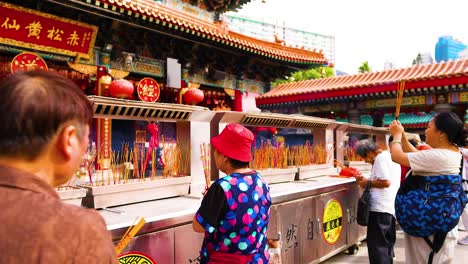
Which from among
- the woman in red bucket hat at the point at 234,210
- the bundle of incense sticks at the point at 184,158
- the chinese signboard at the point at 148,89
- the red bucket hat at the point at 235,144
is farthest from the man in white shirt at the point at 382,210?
the chinese signboard at the point at 148,89

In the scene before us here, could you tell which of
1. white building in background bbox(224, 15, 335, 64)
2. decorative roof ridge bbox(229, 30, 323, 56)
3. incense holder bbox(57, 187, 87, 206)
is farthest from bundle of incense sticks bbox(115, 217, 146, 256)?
white building in background bbox(224, 15, 335, 64)

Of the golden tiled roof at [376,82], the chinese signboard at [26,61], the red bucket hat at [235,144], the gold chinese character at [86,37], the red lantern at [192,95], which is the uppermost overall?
the gold chinese character at [86,37]

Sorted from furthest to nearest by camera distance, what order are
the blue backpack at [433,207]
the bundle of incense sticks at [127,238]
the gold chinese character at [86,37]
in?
the gold chinese character at [86,37]
the blue backpack at [433,207]
the bundle of incense sticks at [127,238]

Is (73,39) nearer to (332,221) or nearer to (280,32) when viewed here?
(332,221)

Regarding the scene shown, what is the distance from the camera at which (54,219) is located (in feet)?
2.61

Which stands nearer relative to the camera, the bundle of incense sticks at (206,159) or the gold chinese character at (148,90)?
the bundle of incense sticks at (206,159)

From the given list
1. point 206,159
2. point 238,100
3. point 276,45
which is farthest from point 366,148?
point 238,100

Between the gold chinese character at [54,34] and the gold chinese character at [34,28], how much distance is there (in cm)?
18

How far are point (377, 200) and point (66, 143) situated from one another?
3.74 m

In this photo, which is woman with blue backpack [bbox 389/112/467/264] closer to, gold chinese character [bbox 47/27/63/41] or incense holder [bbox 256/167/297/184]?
incense holder [bbox 256/167/297/184]

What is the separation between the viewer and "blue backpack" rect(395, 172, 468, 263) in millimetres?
2941

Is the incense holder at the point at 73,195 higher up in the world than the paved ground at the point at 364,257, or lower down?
higher up

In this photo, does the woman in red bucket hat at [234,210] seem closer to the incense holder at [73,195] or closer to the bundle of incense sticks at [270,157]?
the incense holder at [73,195]

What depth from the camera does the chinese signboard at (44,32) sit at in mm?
6125
